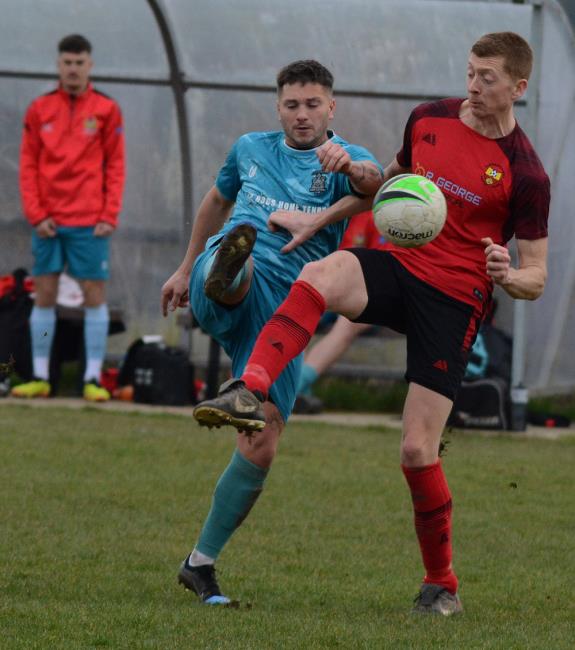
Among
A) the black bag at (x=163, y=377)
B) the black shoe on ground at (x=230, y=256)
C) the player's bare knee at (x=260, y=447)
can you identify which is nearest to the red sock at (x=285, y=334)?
the black shoe on ground at (x=230, y=256)

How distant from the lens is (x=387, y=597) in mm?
6188

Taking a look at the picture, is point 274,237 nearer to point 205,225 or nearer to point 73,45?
point 205,225

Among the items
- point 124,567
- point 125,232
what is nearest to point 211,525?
point 124,567

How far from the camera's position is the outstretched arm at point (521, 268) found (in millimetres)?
5422

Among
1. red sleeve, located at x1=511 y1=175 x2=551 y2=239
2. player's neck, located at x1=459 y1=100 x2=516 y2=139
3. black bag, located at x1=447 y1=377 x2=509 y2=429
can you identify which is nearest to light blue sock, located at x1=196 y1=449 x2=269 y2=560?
red sleeve, located at x1=511 y1=175 x2=551 y2=239

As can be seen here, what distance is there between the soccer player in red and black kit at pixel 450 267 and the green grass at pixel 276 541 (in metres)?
0.54

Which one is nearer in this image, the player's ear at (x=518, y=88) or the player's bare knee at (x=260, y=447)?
the player's ear at (x=518, y=88)

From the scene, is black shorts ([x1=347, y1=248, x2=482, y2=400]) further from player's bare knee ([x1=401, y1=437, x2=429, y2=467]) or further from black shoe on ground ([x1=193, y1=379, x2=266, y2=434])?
black shoe on ground ([x1=193, y1=379, x2=266, y2=434])

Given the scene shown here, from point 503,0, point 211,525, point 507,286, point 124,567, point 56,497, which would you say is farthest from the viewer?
point 503,0

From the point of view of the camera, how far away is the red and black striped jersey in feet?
18.9

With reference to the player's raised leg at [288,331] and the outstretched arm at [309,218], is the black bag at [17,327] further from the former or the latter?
the player's raised leg at [288,331]

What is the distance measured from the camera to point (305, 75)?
19.4 feet

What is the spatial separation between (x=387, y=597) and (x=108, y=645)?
160 cm

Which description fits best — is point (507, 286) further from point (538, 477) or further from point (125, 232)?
point (125, 232)
